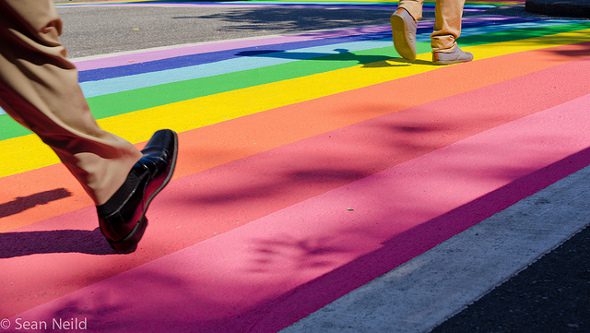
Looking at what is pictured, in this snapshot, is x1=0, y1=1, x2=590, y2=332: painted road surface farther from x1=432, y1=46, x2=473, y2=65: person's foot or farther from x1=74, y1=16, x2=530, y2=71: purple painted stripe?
x1=74, y1=16, x2=530, y2=71: purple painted stripe

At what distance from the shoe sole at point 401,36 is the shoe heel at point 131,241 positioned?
3971 mm

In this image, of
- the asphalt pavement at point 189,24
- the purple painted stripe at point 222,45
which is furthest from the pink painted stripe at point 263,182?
the asphalt pavement at point 189,24

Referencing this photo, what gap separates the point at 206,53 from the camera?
868cm

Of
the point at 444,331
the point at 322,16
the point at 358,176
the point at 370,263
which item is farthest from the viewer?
the point at 322,16

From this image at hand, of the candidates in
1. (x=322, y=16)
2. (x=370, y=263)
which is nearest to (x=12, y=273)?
(x=370, y=263)

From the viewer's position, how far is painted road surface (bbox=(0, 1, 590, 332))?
2.71 metres

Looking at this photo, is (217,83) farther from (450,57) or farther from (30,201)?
(30,201)

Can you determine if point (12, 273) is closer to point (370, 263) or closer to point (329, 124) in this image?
point (370, 263)

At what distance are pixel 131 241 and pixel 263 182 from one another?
3.18 feet

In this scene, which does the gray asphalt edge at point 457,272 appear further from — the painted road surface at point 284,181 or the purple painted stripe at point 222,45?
the purple painted stripe at point 222,45

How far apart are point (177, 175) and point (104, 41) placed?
22.4ft

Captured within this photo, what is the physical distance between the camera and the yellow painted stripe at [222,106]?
471cm

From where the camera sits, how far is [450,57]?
22.8 feet
